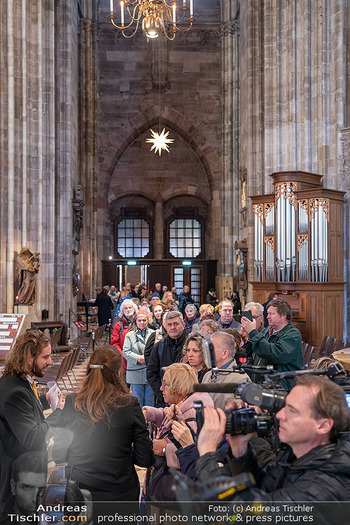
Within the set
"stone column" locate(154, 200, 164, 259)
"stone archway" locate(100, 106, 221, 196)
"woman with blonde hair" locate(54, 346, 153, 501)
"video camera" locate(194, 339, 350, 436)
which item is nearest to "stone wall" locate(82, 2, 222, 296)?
"stone archway" locate(100, 106, 221, 196)

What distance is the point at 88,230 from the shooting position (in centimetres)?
2531

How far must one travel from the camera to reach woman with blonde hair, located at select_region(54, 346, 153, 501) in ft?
10.1

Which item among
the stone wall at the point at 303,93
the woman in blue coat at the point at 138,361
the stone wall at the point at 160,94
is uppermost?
the stone wall at the point at 160,94

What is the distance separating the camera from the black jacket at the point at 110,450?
3.07 m

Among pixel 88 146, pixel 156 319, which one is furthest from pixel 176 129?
pixel 156 319

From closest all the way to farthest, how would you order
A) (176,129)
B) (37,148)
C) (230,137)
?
(37,148) → (230,137) → (176,129)

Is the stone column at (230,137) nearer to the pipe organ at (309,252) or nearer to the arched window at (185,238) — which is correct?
the arched window at (185,238)

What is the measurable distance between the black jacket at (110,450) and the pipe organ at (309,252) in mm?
10923

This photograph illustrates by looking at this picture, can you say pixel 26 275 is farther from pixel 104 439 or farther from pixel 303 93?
pixel 104 439

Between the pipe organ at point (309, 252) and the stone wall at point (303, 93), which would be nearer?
the pipe organ at point (309, 252)

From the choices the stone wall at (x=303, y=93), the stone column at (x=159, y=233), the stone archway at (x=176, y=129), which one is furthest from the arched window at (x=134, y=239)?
the stone wall at (x=303, y=93)

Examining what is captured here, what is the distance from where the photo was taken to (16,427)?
131 inches

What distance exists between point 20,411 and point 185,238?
26.9 meters

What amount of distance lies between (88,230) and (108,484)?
2261 centimetres
